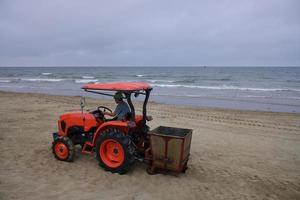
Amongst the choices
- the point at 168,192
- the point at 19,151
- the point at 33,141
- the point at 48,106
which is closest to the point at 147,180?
the point at 168,192

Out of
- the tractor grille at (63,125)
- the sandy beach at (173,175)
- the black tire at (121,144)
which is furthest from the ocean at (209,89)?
the black tire at (121,144)

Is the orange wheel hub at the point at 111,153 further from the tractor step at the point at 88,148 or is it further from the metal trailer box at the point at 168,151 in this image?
the metal trailer box at the point at 168,151

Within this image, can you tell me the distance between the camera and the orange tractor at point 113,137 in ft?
16.6

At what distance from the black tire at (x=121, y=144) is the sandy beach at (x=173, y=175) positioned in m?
0.14

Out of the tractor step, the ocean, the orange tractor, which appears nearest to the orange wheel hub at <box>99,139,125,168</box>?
the orange tractor

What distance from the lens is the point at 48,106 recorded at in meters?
13.4

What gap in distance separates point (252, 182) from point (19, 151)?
5.07 metres

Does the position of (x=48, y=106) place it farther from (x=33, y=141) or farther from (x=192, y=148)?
(x=192, y=148)

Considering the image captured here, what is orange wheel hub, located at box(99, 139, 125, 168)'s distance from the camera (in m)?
5.24

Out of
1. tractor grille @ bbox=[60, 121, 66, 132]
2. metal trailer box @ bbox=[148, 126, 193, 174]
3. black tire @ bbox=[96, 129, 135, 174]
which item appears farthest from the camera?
tractor grille @ bbox=[60, 121, 66, 132]

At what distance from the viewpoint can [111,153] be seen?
5.41m

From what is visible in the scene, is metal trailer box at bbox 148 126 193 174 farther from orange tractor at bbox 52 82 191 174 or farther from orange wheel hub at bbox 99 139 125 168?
orange wheel hub at bbox 99 139 125 168

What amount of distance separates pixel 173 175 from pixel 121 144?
3.85 feet

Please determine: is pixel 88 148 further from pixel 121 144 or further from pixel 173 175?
pixel 173 175
